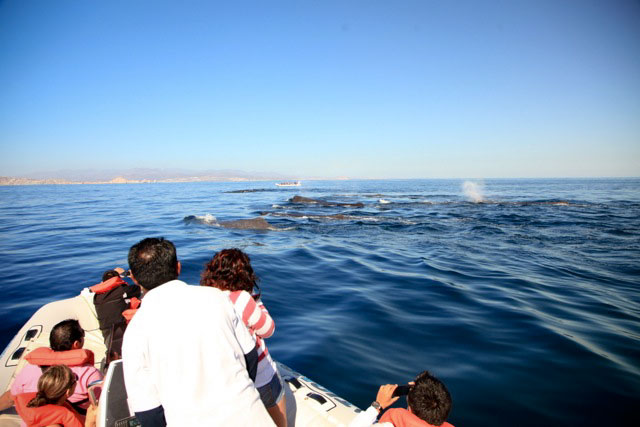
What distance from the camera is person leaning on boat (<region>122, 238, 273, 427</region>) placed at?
5.95 ft

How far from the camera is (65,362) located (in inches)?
130

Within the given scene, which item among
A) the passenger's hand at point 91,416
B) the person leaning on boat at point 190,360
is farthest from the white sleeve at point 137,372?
the passenger's hand at point 91,416

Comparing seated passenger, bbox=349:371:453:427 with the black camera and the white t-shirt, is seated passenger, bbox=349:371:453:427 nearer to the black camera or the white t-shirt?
the black camera

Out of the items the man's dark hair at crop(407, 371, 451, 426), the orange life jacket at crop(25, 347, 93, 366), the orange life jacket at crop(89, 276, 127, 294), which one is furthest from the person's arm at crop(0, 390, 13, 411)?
the man's dark hair at crop(407, 371, 451, 426)

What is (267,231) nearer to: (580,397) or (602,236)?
(580,397)

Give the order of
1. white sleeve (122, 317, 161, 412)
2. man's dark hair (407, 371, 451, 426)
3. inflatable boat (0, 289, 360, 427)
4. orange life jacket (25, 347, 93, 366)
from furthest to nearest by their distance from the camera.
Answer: orange life jacket (25, 347, 93, 366), man's dark hair (407, 371, 451, 426), inflatable boat (0, 289, 360, 427), white sleeve (122, 317, 161, 412)

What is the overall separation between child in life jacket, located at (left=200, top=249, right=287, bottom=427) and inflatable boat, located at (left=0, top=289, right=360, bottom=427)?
0.81m

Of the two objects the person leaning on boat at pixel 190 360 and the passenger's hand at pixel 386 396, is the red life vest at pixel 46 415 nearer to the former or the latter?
the person leaning on boat at pixel 190 360

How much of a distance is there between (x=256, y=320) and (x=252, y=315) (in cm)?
5

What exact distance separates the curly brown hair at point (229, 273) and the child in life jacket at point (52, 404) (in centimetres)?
160

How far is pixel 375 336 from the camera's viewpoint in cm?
646

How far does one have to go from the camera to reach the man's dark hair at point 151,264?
7.15ft

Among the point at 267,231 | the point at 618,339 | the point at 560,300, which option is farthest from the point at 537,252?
the point at 267,231

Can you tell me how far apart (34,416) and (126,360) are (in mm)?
1936
